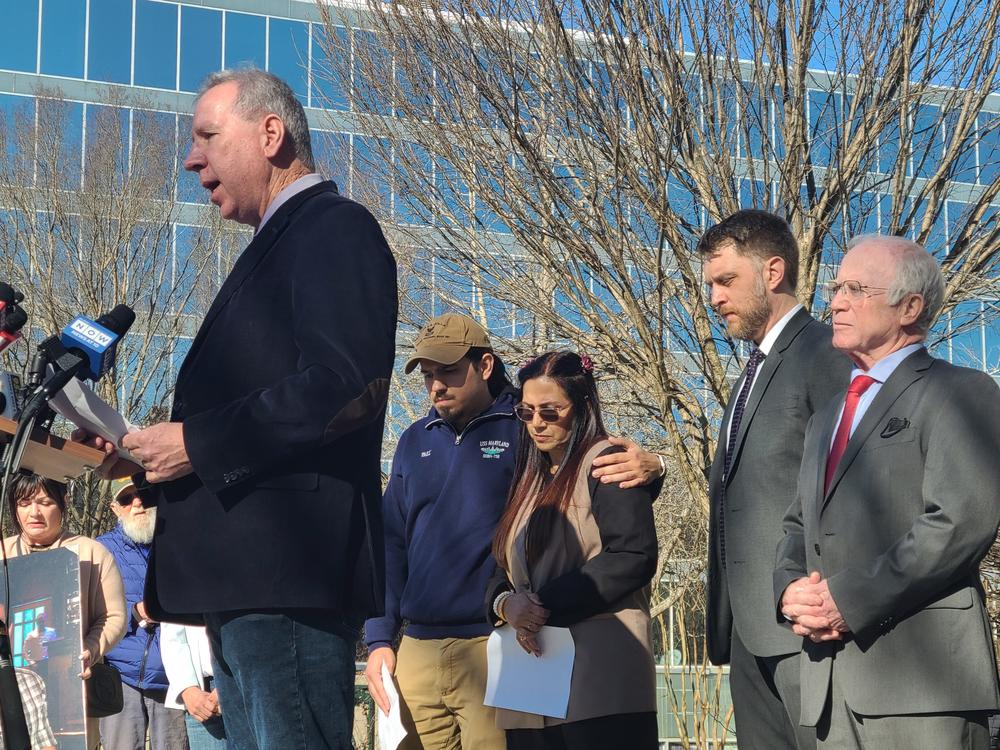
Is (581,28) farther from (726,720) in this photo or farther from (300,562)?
(300,562)

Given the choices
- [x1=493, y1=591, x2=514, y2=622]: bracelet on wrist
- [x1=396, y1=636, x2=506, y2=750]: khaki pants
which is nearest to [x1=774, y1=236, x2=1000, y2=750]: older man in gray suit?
[x1=493, y1=591, x2=514, y2=622]: bracelet on wrist

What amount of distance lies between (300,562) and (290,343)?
→ 496mm

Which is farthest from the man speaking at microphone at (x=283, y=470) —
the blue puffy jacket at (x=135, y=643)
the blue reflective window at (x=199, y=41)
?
the blue reflective window at (x=199, y=41)

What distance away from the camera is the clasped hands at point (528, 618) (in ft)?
12.9

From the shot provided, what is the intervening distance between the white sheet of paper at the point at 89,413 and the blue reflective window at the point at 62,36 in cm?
2492

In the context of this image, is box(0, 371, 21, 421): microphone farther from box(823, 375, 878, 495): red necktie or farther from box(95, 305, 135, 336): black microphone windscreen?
box(823, 375, 878, 495): red necktie

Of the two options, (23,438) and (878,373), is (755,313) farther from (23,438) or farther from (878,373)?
(23,438)

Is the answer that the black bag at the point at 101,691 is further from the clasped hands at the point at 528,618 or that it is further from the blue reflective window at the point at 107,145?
the blue reflective window at the point at 107,145

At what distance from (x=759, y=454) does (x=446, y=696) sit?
4.97 feet

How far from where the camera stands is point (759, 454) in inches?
154

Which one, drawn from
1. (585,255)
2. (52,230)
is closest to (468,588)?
(585,255)

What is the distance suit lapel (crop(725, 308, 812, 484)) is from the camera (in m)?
3.96

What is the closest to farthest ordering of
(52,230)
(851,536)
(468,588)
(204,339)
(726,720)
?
(204,339), (851,536), (468,588), (726,720), (52,230)

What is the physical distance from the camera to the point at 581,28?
8.21m
